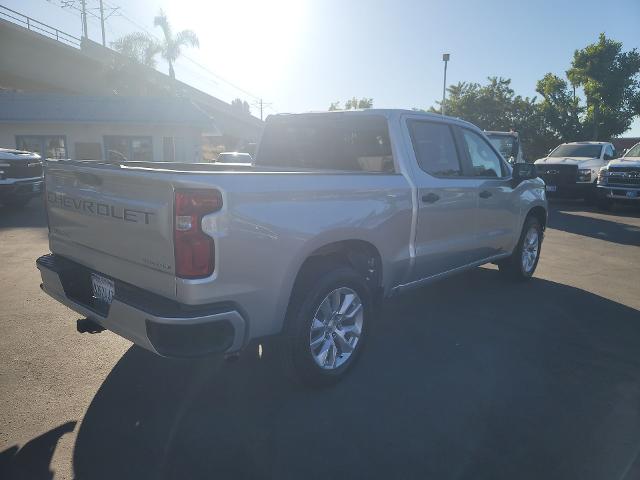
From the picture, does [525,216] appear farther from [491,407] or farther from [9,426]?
[9,426]

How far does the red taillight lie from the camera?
2.43m

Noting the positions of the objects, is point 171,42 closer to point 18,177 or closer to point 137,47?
point 137,47

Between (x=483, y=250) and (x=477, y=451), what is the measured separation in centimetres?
279

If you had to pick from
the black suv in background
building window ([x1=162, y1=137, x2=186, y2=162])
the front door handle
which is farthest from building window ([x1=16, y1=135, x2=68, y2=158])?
the front door handle

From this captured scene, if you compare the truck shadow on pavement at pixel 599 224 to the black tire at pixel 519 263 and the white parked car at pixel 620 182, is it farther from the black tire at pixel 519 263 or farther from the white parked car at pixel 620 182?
the black tire at pixel 519 263

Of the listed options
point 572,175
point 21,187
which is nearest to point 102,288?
point 21,187

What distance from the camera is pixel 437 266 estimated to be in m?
4.38

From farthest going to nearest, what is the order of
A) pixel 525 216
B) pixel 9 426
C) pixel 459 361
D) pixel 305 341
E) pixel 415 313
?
1. pixel 525 216
2. pixel 415 313
3. pixel 459 361
4. pixel 305 341
5. pixel 9 426

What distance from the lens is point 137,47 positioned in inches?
1297

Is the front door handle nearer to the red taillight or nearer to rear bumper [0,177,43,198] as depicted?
the red taillight

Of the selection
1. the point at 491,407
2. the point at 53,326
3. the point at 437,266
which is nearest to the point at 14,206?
the point at 53,326

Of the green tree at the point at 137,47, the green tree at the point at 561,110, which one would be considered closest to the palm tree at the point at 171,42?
the green tree at the point at 137,47

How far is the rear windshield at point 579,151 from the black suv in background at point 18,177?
15.8 meters

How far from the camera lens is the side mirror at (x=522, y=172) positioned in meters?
5.17
